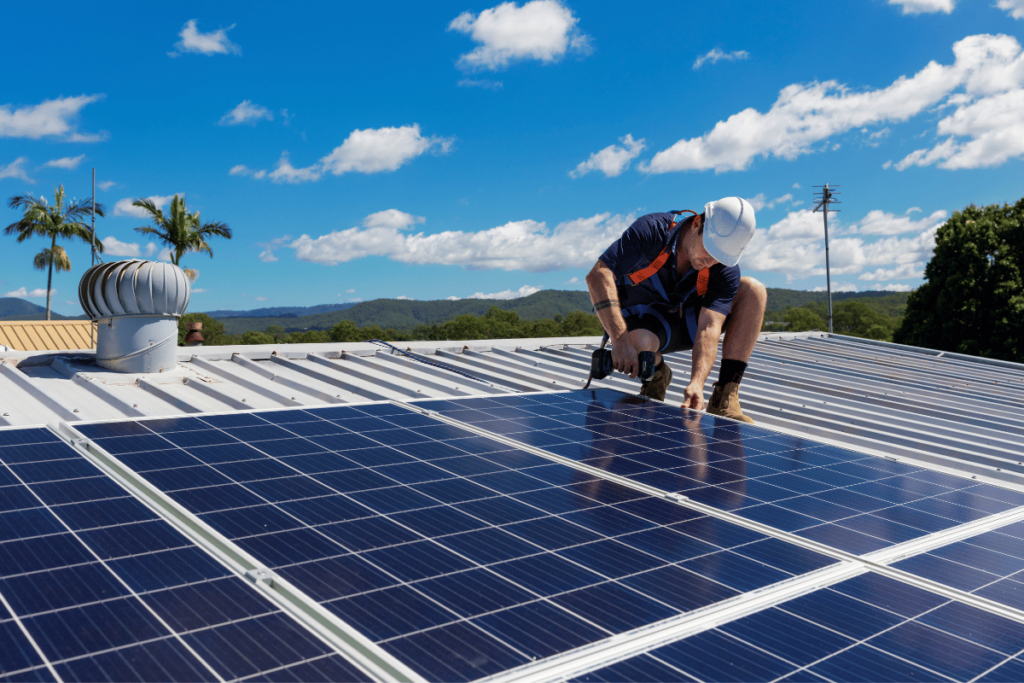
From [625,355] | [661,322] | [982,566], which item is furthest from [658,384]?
[982,566]

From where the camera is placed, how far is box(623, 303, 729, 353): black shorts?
9203 millimetres

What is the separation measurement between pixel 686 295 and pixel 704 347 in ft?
2.40

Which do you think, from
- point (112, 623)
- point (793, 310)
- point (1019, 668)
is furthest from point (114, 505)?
point (793, 310)

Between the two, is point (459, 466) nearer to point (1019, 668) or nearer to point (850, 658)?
point (850, 658)

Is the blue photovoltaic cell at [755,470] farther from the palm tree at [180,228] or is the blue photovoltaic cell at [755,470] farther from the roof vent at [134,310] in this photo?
the palm tree at [180,228]

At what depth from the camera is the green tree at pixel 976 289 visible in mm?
46438

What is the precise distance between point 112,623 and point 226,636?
1.60 ft

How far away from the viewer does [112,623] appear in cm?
293

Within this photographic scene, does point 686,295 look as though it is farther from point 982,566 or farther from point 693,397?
point 982,566

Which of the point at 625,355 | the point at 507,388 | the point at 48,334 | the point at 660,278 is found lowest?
the point at 507,388

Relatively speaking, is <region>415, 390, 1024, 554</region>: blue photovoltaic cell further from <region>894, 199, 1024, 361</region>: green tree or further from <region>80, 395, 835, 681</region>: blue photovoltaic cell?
<region>894, 199, 1024, 361</region>: green tree

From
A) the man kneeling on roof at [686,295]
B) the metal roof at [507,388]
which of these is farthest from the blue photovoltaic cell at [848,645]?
the man kneeling on roof at [686,295]

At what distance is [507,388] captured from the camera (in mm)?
11773

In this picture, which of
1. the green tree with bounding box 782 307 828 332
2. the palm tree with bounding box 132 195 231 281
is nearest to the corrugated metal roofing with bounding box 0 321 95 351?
the palm tree with bounding box 132 195 231 281
